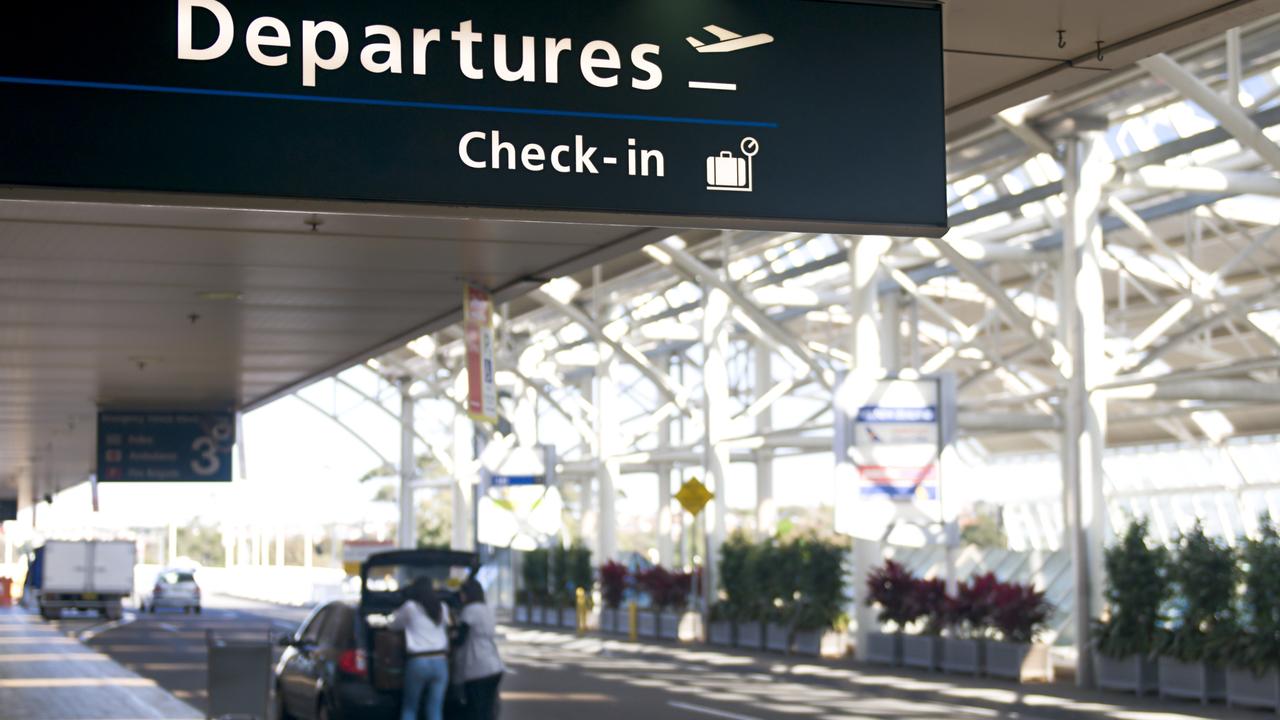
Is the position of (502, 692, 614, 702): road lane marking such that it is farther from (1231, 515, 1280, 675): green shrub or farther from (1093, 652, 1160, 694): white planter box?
(1231, 515, 1280, 675): green shrub

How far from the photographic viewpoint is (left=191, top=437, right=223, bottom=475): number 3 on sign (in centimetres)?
2442

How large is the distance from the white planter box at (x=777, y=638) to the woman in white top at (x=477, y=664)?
16.3m

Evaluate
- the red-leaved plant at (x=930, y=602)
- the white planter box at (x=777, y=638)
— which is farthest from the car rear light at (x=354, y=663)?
the white planter box at (x=777, y=638)

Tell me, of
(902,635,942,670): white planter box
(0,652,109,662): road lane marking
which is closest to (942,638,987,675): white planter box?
(902,635,942,670): white planter box

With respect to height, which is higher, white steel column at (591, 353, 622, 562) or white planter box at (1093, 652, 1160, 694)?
white steel column at (591, 353, 622, 562)

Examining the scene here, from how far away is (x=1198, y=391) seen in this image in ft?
76.2

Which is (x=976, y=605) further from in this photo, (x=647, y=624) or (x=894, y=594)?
(x=647, y=624)

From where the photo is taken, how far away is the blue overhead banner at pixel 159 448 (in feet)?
78.2

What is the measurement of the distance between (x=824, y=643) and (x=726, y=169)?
24.1 m

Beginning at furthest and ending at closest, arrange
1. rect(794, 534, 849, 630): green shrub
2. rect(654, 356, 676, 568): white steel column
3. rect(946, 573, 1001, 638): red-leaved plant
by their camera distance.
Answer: rect(654, 356, 676, 568): white steel column
rect(794, 534, 849, 630): green shrub
rect(946, 573, 1001, 638): red-leaved plant

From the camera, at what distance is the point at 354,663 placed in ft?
46.9

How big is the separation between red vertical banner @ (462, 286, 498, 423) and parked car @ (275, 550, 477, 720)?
176 cm

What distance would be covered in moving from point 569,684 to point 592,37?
19247 millimetres

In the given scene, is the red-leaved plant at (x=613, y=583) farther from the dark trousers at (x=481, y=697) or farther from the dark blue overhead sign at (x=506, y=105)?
the dark blue overhead sign at (x=506, y=105)
